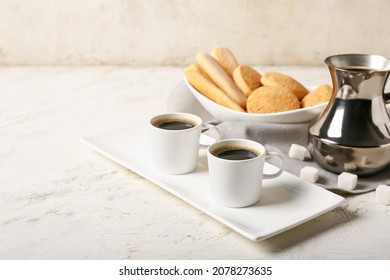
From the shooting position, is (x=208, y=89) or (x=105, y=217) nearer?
(x=105, y=217)

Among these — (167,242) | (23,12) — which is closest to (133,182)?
(167,242)

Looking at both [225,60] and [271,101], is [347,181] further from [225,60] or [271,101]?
[225,60]

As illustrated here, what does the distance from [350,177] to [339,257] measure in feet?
0.67

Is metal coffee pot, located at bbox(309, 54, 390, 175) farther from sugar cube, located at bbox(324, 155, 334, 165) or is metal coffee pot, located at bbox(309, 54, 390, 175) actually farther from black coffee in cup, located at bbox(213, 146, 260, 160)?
black coffee in cup, located at bbox(213, 146, 260, 160)

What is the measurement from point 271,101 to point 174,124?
228 millimetres

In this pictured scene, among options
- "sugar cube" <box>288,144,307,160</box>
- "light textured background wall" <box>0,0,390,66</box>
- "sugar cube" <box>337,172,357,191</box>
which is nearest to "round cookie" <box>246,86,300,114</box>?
"sugar cube" <box>288,144,307,160</box>

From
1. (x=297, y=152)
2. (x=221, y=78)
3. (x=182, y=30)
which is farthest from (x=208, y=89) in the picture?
(x=182, y=30)

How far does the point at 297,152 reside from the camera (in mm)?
1163

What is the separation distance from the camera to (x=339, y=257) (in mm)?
869

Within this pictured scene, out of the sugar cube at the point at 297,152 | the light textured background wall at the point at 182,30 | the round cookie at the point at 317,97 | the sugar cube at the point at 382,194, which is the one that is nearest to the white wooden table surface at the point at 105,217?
the sugar cube at the point at 382,194

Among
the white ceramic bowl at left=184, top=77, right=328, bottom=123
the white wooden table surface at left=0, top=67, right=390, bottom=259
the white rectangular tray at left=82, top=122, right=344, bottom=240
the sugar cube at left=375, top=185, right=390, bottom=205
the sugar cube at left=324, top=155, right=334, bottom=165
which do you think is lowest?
the white wooden table surface at left=0, top=67, right=390, bottom=259

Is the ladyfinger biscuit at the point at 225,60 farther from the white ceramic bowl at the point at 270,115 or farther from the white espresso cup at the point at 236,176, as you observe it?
the white espresso cup at the point at 236,176

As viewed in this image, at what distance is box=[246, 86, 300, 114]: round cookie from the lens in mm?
1243

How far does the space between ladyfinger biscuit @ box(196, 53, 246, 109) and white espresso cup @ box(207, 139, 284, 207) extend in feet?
1.04
